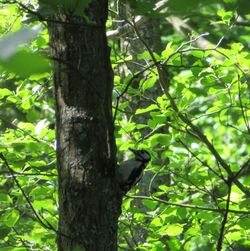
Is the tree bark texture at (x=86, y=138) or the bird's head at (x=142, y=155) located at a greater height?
the bird's head at (x=142, y=155)

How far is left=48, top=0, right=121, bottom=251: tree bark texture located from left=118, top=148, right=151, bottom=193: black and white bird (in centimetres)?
66

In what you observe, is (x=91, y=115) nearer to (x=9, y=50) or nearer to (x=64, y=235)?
(x=64, y=235)

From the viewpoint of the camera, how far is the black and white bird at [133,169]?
2883 millimetres

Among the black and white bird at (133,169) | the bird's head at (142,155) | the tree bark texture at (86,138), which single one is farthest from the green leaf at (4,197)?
the tree bark texture at (86,138)

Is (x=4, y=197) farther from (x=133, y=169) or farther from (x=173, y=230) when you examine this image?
(x=173, y=230)

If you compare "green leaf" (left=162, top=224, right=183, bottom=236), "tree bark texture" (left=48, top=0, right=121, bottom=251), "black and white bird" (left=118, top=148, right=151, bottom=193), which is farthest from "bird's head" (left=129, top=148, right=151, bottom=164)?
"tree bark texture" (left=48, top=0, right=121, bottom=251)

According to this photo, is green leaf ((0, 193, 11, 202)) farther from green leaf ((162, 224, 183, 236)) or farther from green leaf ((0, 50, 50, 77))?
green leaf ((0, 50, 50, 77))

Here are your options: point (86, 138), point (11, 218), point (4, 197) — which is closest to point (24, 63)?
point (86, 138)

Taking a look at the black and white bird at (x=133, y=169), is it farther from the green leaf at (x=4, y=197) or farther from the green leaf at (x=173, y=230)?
the green leaf at (x=4, y=197)

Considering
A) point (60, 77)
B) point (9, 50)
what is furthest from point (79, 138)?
point (9, 50)

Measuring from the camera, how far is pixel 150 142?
3.78 metres

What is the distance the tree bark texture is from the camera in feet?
6.40

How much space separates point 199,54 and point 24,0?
1.46 m

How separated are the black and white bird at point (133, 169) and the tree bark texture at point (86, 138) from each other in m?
0.66
